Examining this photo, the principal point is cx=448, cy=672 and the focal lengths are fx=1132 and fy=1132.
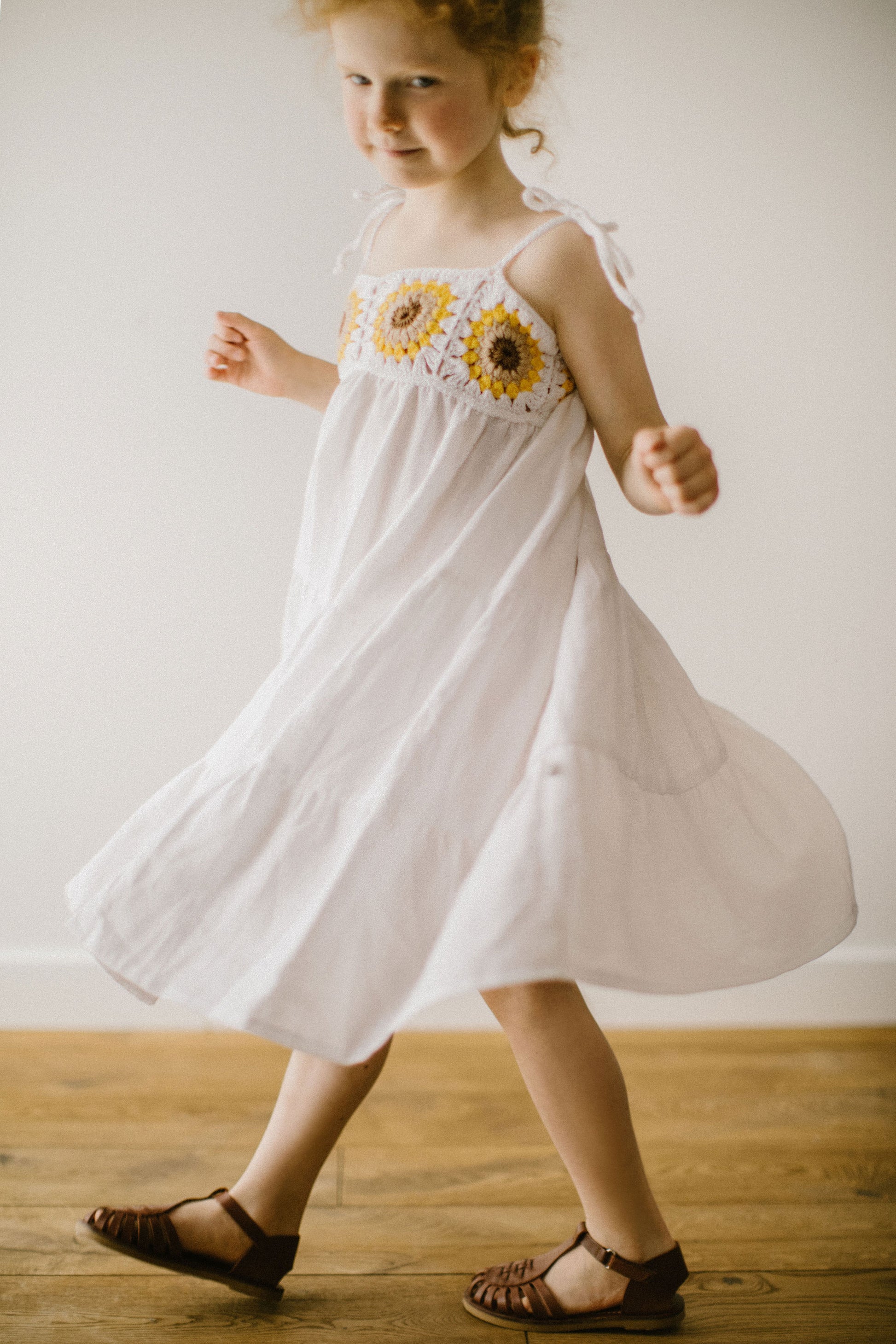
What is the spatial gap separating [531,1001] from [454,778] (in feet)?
0.59

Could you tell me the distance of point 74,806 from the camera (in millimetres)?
1490

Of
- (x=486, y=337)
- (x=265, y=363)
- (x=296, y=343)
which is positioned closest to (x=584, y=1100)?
(x=486, y=337)

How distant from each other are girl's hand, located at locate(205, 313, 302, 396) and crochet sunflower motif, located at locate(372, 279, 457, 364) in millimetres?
170

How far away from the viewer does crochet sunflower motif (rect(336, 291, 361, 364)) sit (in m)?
0.91

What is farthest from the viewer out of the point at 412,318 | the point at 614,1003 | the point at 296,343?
the point at 614,1003

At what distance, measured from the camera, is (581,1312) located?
0.88 meters

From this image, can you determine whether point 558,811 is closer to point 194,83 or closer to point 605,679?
point 605,679

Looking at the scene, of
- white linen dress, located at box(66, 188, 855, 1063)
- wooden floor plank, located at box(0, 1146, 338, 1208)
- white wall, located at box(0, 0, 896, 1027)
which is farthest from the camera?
white wall, located at box(0, 0, 896, 1027)

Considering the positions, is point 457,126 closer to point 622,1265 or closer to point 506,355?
point 506,355

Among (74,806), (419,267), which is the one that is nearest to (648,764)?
(419,267)

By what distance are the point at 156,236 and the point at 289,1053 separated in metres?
1.03

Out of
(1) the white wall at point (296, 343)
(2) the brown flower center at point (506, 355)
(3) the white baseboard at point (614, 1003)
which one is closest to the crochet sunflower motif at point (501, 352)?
(2) the brown flower center at point (506, 355)

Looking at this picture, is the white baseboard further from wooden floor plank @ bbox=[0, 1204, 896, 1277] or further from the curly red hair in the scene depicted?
the curly red hair

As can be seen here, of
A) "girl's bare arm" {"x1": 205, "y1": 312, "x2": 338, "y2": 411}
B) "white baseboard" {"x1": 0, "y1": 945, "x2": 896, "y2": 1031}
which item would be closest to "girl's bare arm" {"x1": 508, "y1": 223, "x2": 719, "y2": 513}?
"girl's bare arm" {"x1": 205, "y1": 312, "x2": 338, "y2": 411}
